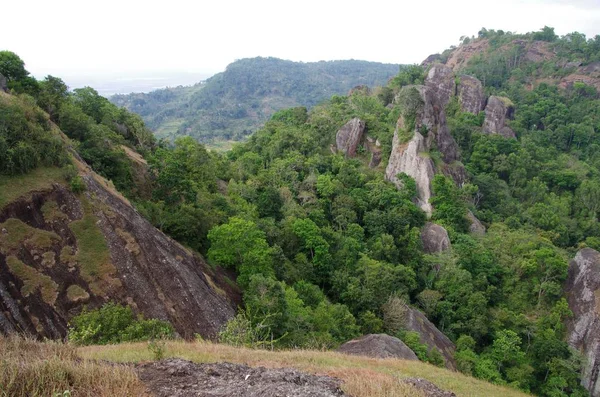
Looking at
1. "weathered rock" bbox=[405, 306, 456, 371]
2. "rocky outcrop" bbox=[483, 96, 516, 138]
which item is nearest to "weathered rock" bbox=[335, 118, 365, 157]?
"rocky outcrop" bbox=[483, 96, 516, 138]

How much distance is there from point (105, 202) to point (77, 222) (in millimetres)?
1984

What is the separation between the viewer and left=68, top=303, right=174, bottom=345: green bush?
15094mm

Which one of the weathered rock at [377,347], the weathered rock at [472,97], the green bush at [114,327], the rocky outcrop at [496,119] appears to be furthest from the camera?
the weathered rock at [472,97]

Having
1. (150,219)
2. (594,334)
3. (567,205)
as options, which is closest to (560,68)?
(567,205)

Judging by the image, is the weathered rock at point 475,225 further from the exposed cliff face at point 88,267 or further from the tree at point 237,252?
the exposed cliff face at point 88,267

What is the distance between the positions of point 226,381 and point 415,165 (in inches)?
1737

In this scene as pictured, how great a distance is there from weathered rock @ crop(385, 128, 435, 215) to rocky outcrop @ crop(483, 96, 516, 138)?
85.6 feet

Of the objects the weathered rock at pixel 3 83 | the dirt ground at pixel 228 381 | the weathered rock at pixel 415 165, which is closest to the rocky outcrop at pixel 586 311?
the weathered rock at pixel 415 165

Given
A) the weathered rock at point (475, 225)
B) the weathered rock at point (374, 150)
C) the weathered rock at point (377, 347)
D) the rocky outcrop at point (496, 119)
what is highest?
the rocky outcrop at point (496, 119)

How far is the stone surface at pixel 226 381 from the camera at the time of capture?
29.1 ft

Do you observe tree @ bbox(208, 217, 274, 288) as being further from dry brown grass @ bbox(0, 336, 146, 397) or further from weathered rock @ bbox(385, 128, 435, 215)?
weathered rock @ bbox(385, 128, 435, 215)

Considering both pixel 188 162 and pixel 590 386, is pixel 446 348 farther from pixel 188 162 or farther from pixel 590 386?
pixel 188 162

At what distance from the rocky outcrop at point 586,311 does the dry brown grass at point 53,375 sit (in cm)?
3526

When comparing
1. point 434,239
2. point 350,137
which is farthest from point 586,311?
point 350,137
